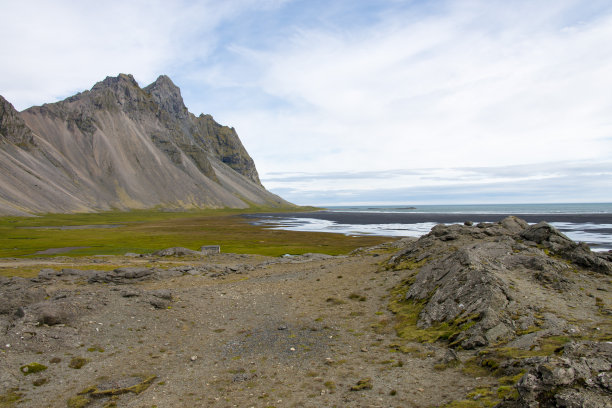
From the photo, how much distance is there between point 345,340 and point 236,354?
5.43m

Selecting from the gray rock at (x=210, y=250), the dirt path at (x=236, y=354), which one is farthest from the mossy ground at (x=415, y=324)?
the gray rock at (x=210, y=250)

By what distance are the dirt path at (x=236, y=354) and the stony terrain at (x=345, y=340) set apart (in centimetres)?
8

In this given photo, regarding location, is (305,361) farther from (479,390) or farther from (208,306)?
(208,306)

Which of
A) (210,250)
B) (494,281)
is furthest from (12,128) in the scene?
(494,281)

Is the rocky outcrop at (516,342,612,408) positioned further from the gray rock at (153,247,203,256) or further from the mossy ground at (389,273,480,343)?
the gray rock at (153,247,203,256)

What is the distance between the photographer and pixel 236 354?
17.2 metres

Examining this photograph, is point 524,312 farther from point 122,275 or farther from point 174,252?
point 174,252

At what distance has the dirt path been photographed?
12688mm

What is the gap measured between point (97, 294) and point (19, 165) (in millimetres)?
184346

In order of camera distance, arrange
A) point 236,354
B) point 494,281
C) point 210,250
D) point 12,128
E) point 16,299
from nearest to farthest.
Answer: point 236,354
point 494,281
point 16,299
point 210,250
point 12,128

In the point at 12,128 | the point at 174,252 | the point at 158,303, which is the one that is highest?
the point at 12,128

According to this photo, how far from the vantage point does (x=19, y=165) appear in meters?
163

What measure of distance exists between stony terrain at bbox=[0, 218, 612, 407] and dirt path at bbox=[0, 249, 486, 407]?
80 mm

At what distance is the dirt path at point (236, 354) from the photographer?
500 inches
